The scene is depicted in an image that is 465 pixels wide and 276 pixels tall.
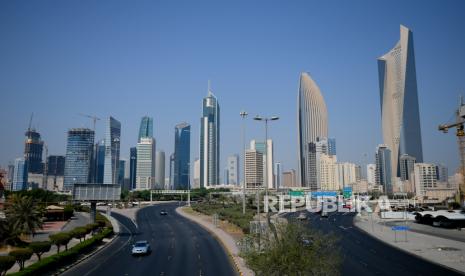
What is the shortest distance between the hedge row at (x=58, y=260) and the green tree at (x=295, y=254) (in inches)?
802

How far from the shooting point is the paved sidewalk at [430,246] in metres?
40.9

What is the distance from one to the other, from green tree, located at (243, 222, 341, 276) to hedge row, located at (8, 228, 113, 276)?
20372 mm

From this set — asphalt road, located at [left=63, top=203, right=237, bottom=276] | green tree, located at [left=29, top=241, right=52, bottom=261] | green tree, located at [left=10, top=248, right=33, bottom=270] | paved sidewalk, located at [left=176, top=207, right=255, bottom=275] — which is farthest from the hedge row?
paved sidewalk, located at [left=176, top=207, right=255, bottom=275]

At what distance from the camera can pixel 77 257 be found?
4244cm

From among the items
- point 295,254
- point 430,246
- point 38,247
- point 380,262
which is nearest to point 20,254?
point 38,247

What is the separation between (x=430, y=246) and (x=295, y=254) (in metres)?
40.8

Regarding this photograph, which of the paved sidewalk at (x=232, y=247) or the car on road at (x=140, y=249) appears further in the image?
the car on road at (x=140, y=249)

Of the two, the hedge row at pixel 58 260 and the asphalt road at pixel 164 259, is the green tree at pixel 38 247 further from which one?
the asphalt road at pixel 164 259

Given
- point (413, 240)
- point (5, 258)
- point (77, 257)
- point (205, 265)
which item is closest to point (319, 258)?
point (205, 265)

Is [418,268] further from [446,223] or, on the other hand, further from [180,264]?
[446,223]

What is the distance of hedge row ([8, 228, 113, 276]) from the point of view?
103ft

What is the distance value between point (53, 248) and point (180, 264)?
64.6 feet

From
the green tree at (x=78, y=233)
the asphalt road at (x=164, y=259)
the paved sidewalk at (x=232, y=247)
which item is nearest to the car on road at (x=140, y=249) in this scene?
the asphalt road at (x=164, y=259)

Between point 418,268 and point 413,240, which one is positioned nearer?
point 418,268
